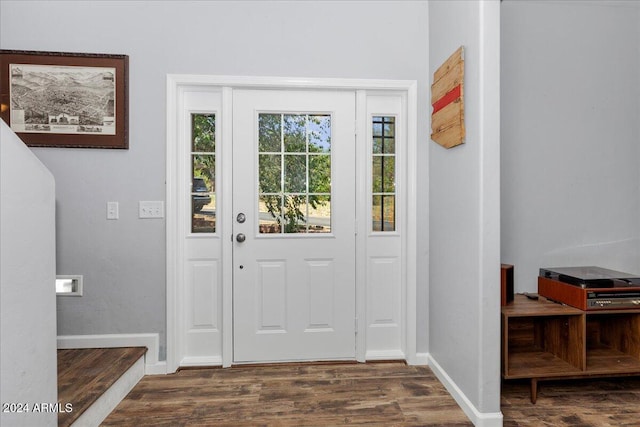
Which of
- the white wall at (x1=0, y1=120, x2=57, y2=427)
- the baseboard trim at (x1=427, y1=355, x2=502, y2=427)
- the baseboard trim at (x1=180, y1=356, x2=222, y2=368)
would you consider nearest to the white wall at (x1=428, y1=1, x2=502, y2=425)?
the baseboard trim at (x1=427, y1=355, x2=502, y2=427)

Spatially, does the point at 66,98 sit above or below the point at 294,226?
above

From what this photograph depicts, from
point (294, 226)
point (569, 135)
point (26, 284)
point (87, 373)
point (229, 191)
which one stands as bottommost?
point (87, 373)

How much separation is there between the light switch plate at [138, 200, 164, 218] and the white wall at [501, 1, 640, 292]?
2368 millimetres

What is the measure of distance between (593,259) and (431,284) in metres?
A: 1.16

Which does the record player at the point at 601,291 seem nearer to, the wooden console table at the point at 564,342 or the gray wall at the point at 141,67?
the wooden console table at the point at 564,342

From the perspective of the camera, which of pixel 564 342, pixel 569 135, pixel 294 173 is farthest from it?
pixel 294 173

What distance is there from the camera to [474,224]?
196 centimetres

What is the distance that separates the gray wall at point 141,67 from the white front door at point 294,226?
11.8 inches

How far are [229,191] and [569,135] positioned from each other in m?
2.42

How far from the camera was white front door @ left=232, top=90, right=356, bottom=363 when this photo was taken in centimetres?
260

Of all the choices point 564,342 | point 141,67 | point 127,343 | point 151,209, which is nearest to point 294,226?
point 151,209

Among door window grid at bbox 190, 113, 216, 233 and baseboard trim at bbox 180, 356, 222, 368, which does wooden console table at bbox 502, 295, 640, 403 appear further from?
door window grid at bbox 190, 113, 216, 233

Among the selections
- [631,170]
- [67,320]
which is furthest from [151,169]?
[631,170]

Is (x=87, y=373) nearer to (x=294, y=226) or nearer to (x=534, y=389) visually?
(x=294, y=226)
